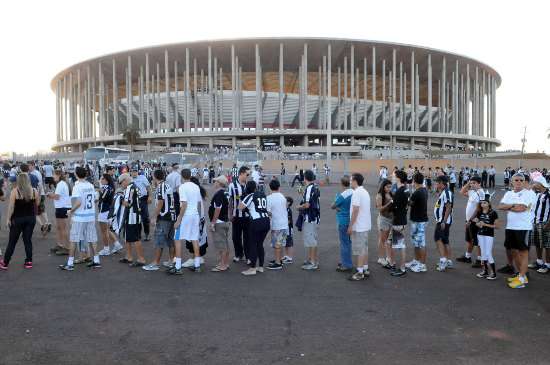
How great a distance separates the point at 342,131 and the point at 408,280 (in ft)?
197

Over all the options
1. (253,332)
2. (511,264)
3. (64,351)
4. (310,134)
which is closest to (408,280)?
(511,264)

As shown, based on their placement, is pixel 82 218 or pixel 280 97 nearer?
pixel 82 218

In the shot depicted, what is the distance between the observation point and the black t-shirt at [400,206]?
712 centimetres

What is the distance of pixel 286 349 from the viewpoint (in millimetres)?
4270

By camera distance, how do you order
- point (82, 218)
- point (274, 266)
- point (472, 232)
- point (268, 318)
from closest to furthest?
point (268, 318) < point (82, 218) < point (274, 266) < point (472, 232)

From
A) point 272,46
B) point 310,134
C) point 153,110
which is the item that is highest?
point 272,46

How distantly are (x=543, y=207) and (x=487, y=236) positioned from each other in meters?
1.27

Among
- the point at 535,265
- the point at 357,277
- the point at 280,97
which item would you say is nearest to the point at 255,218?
the point at 357,277

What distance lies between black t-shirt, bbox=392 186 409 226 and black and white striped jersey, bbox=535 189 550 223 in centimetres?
215

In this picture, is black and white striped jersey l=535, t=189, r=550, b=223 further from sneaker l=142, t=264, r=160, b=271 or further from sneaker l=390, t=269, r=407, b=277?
sneaker l=142, t=264, r=160, b=271

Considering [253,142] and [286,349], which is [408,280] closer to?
[286,349]

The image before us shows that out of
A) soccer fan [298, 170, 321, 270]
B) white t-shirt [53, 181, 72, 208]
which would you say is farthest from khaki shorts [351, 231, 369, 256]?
white t-shirt [53, 181, 72, 208]

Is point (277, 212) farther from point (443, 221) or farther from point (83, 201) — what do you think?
point (83, 201)

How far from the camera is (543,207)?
7211mm
